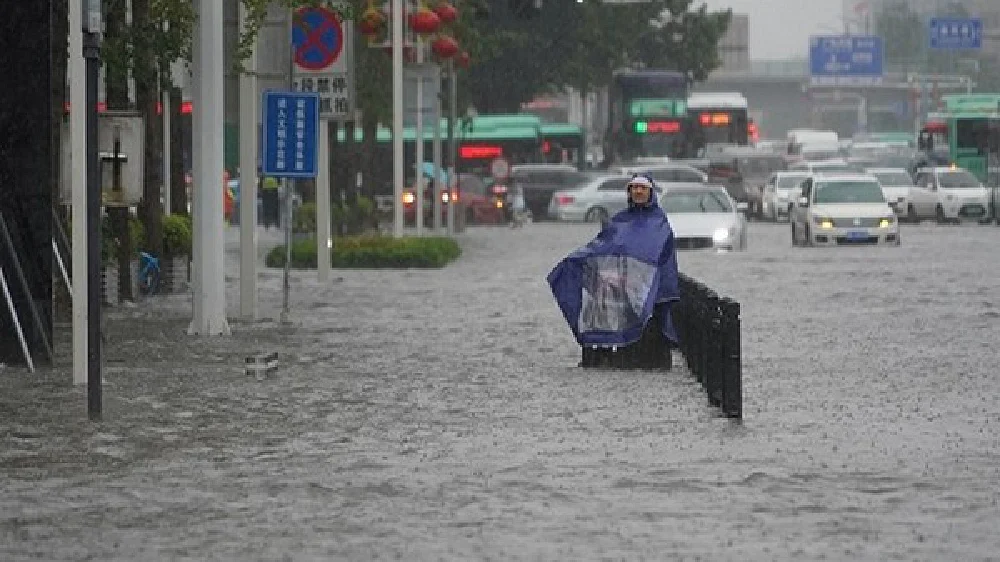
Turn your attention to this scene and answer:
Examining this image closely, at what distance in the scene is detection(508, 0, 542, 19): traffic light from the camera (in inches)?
1438

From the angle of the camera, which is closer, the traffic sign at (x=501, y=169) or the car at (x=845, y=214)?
the car at (x=845, y=214)

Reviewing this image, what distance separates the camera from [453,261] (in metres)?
51.7

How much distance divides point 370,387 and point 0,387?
257 cm

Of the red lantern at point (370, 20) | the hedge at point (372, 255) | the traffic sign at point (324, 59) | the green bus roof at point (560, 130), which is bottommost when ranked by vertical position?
the hedge at point (372, 255)

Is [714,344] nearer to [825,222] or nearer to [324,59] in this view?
[324,59]

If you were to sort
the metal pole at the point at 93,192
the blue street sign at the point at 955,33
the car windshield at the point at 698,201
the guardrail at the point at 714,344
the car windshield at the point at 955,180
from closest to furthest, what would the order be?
1. the metal pole at the point at 93,192
2. the guardrail at the point at 714,344
3. the car windshield at the point at 698,201
4. the car windshield at the point at 955,180
5. the blue street sign at the point at 955,33

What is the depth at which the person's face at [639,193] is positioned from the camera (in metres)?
24.1

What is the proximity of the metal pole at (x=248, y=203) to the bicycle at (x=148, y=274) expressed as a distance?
4614mm

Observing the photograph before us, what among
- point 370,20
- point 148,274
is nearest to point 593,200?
point 370,20

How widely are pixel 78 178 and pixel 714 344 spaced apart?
4.53 m

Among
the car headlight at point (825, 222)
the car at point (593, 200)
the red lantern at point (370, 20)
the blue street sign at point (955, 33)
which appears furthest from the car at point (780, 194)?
the red lantern at point (370, 20)

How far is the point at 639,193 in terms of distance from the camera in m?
24.1

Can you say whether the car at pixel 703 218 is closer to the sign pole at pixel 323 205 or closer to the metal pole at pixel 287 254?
the sign pole at pixel 323 205

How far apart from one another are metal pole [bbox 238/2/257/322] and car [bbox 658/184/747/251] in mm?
23493
